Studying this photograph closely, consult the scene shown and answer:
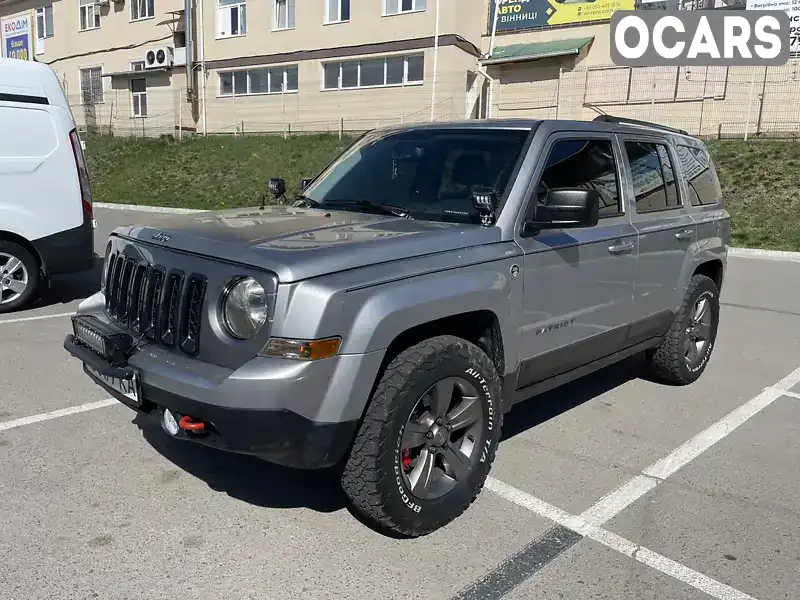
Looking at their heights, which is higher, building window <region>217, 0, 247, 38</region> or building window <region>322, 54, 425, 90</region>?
building window <region>217, 0, 247, 38</region>

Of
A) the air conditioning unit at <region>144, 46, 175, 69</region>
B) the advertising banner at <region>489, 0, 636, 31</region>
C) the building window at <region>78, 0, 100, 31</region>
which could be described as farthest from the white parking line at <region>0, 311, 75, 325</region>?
the building window at <region>78, 0, 100, 31</region>

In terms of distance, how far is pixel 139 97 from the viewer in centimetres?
3328

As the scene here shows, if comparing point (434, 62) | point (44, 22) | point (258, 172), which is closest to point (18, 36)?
point (44, 22)

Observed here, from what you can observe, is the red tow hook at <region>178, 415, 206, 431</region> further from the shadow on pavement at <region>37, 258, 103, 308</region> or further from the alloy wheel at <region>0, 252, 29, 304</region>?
the shadow on pavement at <region>37, 258, 103, 308</region>

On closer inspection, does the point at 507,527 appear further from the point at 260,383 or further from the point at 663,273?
the point at 663,273

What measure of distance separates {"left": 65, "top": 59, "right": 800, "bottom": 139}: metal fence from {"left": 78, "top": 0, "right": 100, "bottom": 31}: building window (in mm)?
5028

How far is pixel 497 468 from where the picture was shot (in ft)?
13.4

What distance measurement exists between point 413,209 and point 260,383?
1551 millimetres

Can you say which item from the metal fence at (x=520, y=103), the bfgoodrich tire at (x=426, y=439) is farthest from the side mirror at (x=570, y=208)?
the metal fence at (x=520, y=103)

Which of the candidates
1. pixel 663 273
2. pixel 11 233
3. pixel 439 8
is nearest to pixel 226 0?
pixel 439 8

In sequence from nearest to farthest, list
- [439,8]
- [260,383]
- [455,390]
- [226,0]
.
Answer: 1. [260,383]
2. [455,390]
3. [439,8]
4. [226,0]

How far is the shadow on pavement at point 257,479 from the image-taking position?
3.64m

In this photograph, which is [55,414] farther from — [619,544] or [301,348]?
[619,544]

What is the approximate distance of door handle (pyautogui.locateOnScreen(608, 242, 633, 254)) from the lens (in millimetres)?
4340
